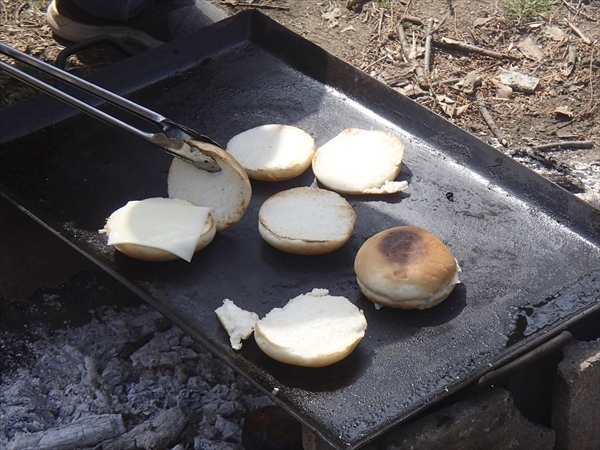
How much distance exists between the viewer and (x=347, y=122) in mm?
2916

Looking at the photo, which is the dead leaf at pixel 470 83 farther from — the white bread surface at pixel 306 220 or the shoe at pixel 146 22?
the white bread surface at pixel 306 220

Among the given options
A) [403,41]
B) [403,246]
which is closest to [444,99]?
[403,41]

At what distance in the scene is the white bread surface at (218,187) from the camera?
2.42m

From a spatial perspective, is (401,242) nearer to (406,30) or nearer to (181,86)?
(181,86)

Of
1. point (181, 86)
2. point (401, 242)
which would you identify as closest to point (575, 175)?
point (401, 242)

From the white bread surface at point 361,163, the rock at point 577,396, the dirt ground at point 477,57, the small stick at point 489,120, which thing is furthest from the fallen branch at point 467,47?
the rock at point 577,396

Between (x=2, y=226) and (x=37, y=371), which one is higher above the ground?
(x=2, y=226)

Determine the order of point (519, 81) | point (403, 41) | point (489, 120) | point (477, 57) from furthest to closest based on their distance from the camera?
point (403, 41) < point (477, 57) < point (519, 81) < point (489, 120)

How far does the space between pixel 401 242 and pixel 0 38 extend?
327 centimetres

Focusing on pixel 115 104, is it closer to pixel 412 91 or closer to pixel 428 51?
pixel 412 91

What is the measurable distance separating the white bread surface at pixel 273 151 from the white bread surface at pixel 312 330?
25.9 inches

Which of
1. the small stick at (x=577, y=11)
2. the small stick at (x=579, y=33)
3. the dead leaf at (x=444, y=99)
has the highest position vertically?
the small stick at (x=577, y=11)

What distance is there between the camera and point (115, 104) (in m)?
2.33

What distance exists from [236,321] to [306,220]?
52 cm
